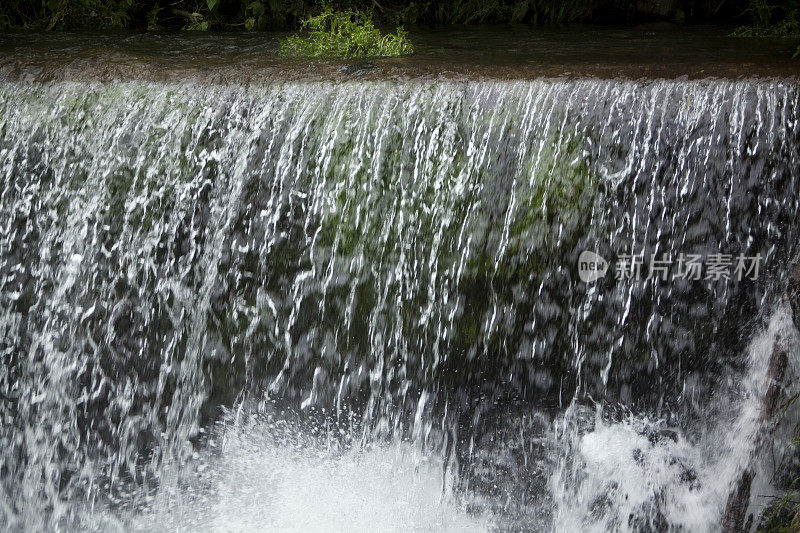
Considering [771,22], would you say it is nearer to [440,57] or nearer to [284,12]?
[440,57]

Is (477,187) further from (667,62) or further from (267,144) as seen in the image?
(667,62)

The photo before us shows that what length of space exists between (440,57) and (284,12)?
8.95ft

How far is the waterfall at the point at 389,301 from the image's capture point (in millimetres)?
3215

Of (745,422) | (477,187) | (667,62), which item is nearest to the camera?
(745,422)

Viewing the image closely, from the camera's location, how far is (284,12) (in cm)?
674

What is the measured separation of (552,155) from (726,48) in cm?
191

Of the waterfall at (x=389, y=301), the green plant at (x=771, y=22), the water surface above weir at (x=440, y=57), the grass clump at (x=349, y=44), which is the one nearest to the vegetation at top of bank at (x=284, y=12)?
the green plant at (x=771, y=22)

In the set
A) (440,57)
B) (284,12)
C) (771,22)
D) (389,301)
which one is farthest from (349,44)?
(771,22)

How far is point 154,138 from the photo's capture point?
3.70m

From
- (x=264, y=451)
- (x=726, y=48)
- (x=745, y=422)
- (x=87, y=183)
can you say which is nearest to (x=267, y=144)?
(x=87, y=183)

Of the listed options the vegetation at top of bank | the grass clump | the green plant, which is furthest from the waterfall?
the vegetation at top of bank

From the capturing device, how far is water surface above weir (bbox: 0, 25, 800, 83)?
12.1ft

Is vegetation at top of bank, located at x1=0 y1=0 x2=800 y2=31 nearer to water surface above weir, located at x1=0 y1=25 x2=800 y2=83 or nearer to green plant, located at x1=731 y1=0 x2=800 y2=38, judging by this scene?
green plant, located at x1=731 y1=0 x2=800 y2=38

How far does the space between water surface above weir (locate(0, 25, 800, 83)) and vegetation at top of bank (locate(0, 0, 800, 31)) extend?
81cm
